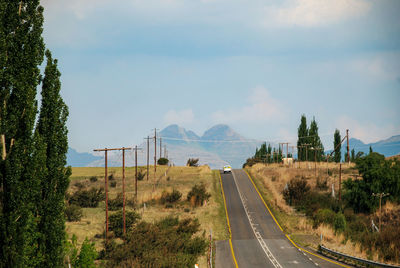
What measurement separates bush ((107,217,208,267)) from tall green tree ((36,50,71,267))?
6.85m

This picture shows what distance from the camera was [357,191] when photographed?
59625 mm


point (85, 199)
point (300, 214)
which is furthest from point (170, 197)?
point (300, 214)

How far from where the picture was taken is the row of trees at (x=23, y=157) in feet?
62.2

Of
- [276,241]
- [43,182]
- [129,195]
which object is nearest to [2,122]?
[43,182]

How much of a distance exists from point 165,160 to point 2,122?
120433mm

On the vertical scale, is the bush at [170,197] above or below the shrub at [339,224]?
above

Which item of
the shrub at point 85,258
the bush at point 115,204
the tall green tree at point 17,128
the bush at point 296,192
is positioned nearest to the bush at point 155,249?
the shrub at point 85,258

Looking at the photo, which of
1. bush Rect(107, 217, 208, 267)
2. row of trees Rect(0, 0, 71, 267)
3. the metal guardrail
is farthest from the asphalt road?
row of trees Rect(0, 0, 71, 267)

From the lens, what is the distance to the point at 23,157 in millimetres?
19516

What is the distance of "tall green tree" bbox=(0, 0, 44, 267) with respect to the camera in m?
18.9

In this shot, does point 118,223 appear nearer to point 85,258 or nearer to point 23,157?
point 85,258

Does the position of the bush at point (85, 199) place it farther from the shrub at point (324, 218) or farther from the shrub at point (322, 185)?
the shrub at point (322, 185)

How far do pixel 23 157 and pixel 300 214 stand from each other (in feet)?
157

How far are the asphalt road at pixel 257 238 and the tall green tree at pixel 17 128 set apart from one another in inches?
814
